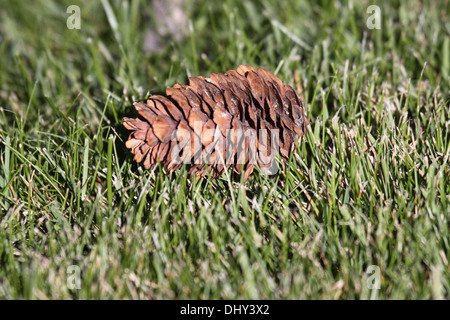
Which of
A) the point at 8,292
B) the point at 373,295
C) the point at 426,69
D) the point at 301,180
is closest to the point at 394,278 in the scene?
the point at 373,295

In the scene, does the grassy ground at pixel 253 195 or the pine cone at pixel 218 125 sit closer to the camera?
the grassy ground at pixel 253 195

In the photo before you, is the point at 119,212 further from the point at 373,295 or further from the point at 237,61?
the point at 237,61

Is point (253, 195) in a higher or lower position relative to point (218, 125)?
lower

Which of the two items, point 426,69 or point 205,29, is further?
point 205,29

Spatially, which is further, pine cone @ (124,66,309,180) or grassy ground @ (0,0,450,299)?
pine cone @ (124,66,309,180)
